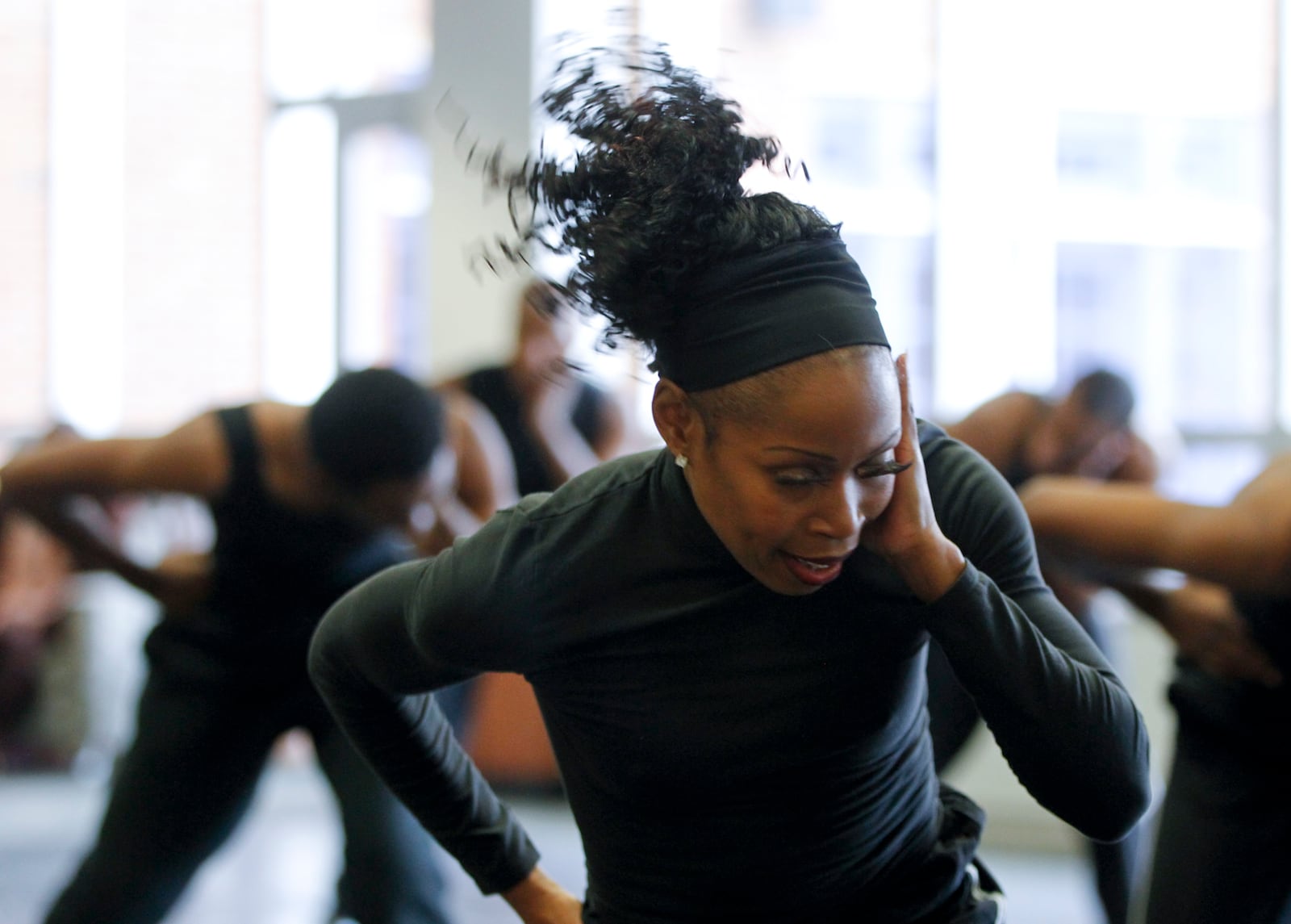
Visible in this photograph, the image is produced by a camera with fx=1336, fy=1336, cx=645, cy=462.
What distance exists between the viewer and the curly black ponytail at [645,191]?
1055 millimetres

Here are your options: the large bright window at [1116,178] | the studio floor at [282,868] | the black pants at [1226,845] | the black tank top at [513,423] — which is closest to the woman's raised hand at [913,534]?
the black pants at [1226,845]

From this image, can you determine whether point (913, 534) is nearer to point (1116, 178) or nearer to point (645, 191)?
point (645, 191)

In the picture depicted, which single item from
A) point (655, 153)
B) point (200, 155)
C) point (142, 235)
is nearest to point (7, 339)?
point (142, 235)

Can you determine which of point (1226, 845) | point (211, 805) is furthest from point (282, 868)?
point (1226, 845)

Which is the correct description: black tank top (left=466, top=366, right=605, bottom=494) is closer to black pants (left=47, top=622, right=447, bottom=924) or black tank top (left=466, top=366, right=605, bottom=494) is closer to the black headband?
black pants (left=47, top=622, right=447, bottom=924)

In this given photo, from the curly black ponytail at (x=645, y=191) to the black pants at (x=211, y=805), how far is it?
1.28 m

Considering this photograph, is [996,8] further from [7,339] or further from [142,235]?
[7,339]

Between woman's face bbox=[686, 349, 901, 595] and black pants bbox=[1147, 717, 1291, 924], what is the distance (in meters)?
0.83

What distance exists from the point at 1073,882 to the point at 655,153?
3.27 metres

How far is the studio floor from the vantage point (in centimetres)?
347

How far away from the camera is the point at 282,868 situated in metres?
3.97

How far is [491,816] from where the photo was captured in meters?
1.39

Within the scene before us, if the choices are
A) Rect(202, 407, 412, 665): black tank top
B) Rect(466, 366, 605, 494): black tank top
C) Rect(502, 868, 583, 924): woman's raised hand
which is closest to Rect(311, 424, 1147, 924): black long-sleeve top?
Rect(502, 868, 583, 924): woman's raised hand

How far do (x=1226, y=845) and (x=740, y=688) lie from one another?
2.68 ft
